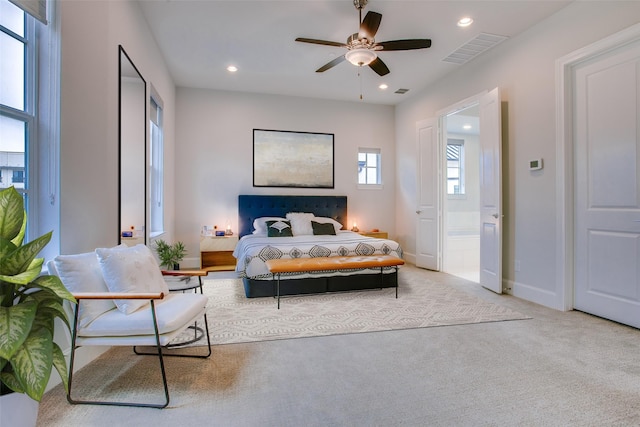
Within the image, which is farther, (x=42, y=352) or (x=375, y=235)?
(x=375, y=235)

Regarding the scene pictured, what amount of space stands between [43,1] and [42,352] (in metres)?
1.97

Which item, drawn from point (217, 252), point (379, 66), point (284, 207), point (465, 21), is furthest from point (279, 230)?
point (465, 21)

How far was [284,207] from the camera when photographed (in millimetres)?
5711

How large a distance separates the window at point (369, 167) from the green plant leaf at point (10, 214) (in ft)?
17.9

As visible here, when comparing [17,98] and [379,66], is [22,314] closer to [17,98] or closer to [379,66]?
[17,98]

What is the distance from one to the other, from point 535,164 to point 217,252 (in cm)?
464

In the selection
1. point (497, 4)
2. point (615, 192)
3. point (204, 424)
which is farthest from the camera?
point (497, 4)

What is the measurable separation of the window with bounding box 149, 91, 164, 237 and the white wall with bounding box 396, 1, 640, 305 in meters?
4.36

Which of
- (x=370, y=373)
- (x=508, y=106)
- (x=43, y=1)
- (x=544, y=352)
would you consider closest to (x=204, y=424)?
(x=370, y=373)

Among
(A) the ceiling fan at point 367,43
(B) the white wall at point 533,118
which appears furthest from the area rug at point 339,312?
(A) the ceiling fan at point 367,43

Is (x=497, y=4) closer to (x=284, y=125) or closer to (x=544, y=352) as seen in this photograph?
(x=544, y=352)

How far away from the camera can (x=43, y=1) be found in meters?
1.85

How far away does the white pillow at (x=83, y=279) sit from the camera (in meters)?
1.76

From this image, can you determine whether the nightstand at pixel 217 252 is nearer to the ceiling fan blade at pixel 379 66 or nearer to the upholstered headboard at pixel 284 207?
the upholstered headboard at pixel 284 207
